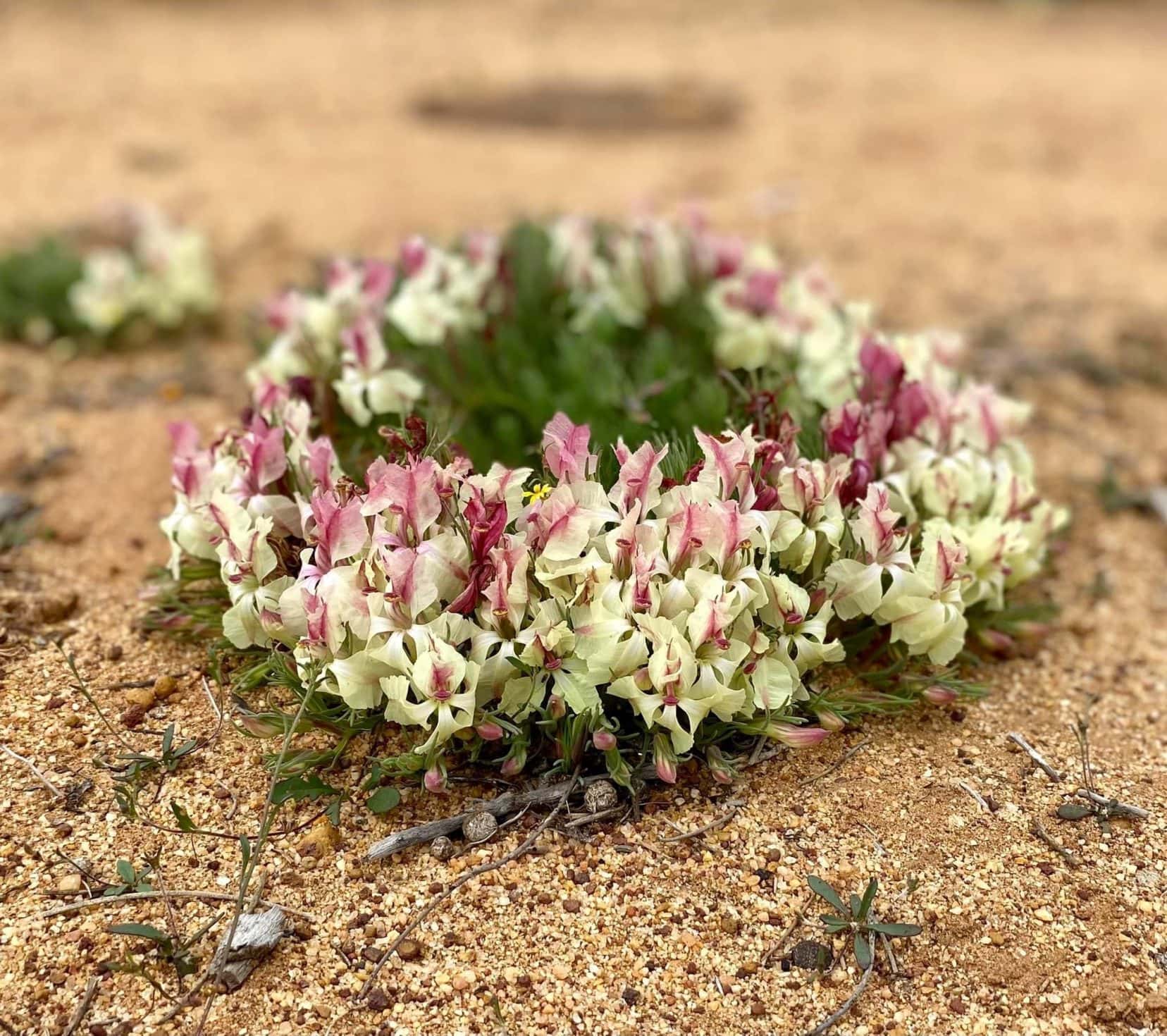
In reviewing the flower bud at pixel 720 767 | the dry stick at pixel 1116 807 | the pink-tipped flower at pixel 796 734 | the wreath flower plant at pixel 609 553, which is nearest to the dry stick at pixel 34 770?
the wreath flower plant at pixel 609 553

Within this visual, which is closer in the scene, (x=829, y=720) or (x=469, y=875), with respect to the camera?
(x=469, y=875)

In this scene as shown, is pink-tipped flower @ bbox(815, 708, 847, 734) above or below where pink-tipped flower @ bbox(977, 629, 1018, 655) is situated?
above

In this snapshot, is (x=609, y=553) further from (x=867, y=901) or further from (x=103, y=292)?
(x=103, y=292)

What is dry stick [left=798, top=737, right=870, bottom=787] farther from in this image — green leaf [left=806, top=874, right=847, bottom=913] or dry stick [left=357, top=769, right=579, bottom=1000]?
dry stick [left=357, top=769, right=579, bottom=1000]

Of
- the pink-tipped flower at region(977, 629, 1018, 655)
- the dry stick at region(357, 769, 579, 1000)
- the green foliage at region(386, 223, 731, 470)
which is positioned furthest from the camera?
the green foliage at region(386, 223, 731, 470)

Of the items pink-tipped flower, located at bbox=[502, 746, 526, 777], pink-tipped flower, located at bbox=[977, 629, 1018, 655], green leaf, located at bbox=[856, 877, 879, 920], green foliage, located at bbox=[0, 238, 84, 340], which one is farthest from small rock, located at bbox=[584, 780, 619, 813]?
green foliage, located at bbox=[0, 238, 84, 340]

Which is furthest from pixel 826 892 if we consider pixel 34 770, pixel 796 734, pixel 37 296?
pixel 37 296
